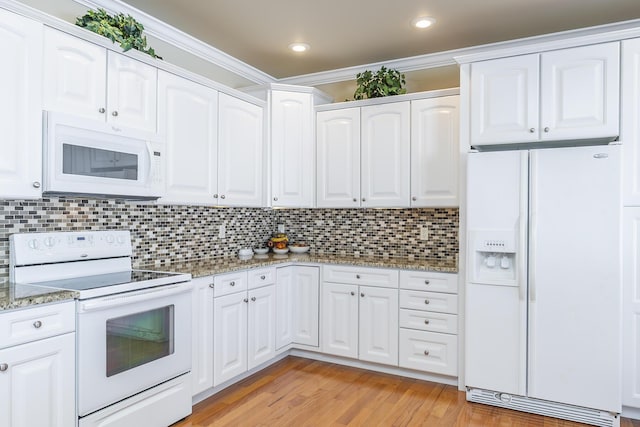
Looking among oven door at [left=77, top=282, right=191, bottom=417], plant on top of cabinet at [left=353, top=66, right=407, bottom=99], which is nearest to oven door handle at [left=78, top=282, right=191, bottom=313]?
oven door at [left=77, top=282, right=191, bottom=417]

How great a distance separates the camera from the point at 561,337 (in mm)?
2582

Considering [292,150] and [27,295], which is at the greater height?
[292,150]

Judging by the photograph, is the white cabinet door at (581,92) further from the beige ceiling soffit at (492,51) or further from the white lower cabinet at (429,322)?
the white lower cabinet at (429,322)

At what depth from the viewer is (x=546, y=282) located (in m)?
2.62

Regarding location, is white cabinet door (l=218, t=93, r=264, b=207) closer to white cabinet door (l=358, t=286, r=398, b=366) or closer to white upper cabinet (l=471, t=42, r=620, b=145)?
white cabinet door (l=358, t=286, r=398, b=366)

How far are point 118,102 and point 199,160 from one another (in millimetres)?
697

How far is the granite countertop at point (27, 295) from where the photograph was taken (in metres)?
1.71

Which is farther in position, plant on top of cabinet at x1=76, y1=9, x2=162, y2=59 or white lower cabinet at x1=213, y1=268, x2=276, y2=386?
white lower cabinet at x1=213, y1=268, x2=276, y2=386

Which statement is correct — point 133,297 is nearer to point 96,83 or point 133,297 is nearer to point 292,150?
point 96,83

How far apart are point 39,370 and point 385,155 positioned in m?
2.75

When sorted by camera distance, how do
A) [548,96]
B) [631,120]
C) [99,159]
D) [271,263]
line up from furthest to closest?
[271,263]
[548,96]
[631,120]
[99,159]

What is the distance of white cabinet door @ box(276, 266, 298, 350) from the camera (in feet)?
11.4

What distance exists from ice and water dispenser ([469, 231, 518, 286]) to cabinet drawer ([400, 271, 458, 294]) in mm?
289

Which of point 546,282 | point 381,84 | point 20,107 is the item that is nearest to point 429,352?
point 546,282
